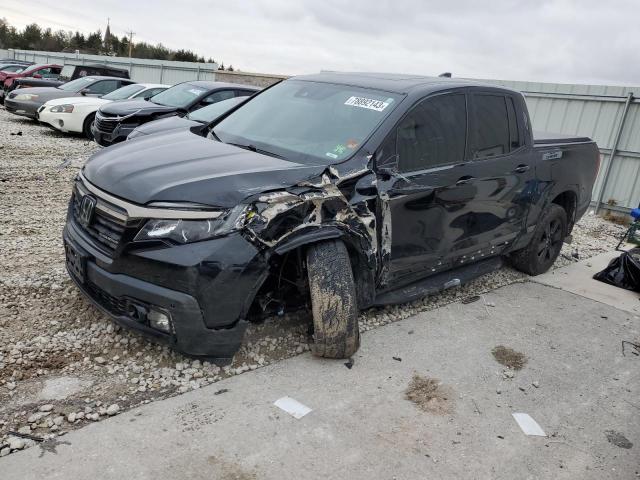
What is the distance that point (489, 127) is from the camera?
4.69 meters

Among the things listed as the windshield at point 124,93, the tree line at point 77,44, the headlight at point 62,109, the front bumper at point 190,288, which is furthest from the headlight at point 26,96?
the tree line at point 77,44

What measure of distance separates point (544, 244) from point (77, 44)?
3316 inches

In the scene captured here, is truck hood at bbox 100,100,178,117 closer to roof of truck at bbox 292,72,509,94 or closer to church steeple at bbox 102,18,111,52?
roof of truck at bbox 292,72,509,94

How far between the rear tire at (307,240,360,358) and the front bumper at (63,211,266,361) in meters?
0.43

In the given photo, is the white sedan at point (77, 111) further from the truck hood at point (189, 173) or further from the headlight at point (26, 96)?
the truck hood at point (189, 173)

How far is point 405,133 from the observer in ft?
12.6

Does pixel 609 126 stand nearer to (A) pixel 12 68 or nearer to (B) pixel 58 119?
(B) pixel 58 119

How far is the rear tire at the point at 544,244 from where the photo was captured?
18.8 feet

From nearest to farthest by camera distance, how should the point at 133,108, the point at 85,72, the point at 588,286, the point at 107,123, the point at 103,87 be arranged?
the point at 588,286 → the point at 107,123 → the point at 133,108 → the point at 103,87 → the point at 85,72

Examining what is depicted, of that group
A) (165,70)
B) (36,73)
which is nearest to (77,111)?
(36,73)

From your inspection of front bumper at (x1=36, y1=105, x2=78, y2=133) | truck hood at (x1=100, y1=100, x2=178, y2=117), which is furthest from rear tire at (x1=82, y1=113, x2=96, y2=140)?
truck hood at (x1=100, y1=100, x2=178, y2=117)

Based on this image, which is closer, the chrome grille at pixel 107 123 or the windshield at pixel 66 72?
the chrome grille at pixel 107 123

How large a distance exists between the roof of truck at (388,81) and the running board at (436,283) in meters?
1.51

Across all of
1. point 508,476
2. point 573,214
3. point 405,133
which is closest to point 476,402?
point 508,476
